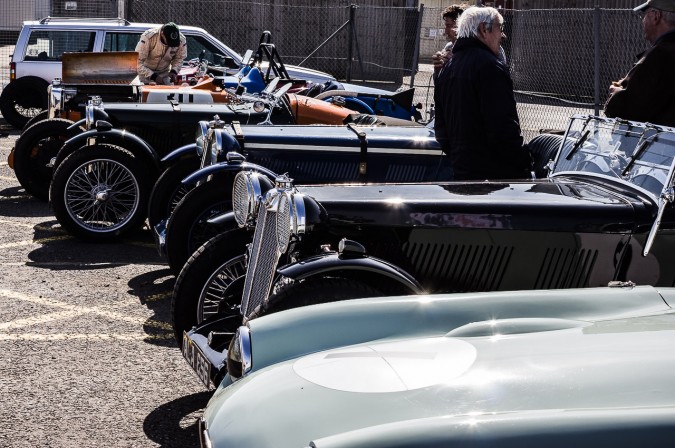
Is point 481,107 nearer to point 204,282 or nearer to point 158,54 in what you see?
point 204,282

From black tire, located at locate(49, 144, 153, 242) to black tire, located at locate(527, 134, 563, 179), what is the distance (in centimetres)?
386

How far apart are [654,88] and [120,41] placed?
10686 mm

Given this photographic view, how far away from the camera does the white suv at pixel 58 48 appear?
589 inches

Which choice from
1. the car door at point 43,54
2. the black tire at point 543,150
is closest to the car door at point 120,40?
the car door at point 43,54

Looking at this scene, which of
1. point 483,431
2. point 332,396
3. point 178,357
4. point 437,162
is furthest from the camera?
point 437,162

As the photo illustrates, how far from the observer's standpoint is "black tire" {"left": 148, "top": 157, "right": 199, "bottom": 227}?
25.8 feet

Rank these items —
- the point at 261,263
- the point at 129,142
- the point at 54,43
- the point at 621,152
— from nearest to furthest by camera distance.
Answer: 1. the point at 261,263
2. the point at 621,152
3. the point at 129,142
4. the point at 54,43

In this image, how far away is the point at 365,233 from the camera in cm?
477

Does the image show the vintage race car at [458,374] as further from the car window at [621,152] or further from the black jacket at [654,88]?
the black jacket at [654,88]

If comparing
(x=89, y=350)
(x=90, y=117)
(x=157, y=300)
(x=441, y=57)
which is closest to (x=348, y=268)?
(x=89, y=350)

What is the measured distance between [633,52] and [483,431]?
15893mm

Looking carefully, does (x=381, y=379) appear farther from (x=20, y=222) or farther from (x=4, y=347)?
(x=20, y=222)

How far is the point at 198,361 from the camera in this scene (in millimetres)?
4531

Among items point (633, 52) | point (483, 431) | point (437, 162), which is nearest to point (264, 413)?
point (483, 431)
